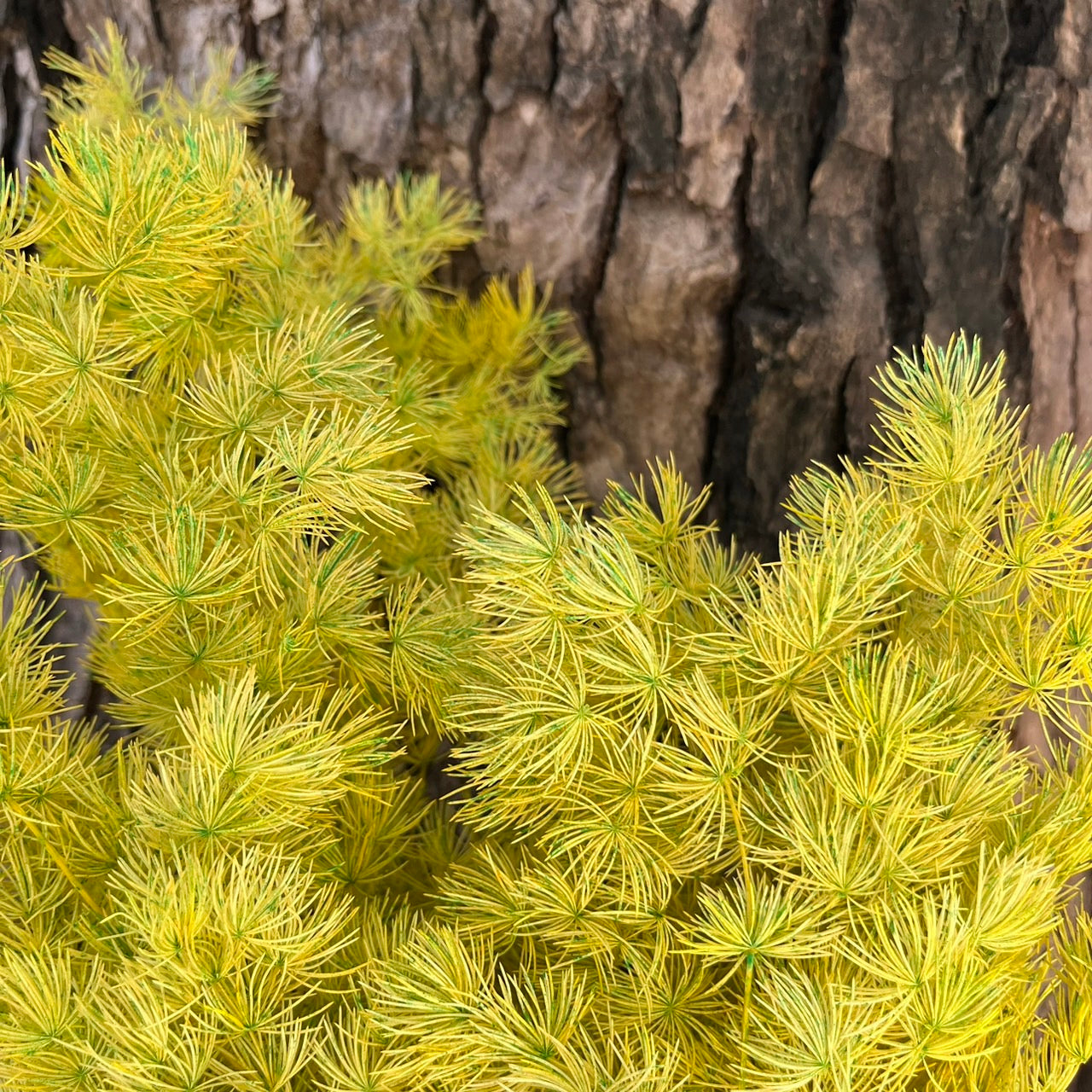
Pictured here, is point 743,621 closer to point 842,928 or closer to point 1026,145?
point 842,928

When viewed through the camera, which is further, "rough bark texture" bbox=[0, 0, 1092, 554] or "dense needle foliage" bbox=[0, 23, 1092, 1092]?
"rough bark texture" bbox=[0, 0, 1092, 554]

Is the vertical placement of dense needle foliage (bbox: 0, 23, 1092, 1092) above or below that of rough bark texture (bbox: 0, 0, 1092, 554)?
below

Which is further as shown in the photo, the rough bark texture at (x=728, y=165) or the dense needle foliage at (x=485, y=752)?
the rough bark texture at (x=728, y=165)

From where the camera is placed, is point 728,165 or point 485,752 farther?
point 728,165

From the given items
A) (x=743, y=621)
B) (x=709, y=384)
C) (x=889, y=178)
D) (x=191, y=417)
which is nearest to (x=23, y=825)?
(x=191, y=417)

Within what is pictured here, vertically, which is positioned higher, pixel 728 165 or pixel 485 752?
pixel 728 165
